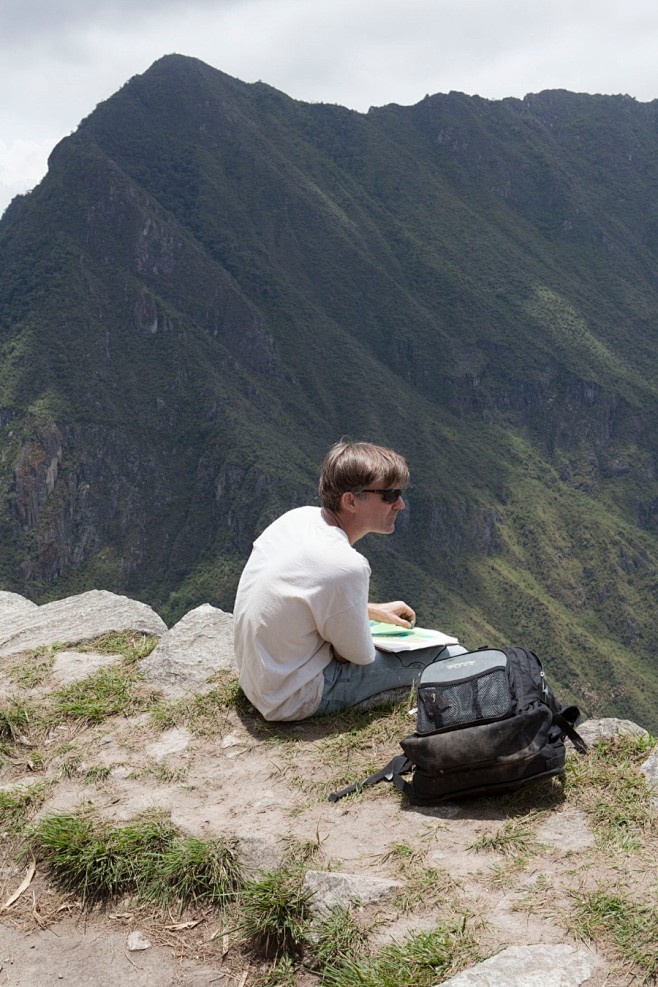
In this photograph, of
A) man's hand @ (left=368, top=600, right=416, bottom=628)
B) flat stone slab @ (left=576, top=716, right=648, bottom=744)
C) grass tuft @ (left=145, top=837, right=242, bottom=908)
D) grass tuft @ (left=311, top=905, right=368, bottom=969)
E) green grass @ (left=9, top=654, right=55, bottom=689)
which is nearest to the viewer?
grass tuft @ (left=311, top=905, right=368, bottom=969)

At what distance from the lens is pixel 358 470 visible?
15.6ft

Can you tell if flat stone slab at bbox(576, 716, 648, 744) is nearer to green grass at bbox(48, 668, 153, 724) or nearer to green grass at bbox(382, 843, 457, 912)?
green grass at bbox(382, 843, 457, 912)

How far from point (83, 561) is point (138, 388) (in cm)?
3233

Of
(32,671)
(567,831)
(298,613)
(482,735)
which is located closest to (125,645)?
(32,671)

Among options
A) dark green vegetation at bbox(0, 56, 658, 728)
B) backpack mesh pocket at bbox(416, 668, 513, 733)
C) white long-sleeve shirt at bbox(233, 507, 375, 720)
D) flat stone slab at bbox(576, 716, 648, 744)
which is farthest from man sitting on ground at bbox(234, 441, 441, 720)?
dark green vegetation at bbox(0, 56, 658, 728)

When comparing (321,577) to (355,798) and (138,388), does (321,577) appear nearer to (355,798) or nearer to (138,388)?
(355,798)

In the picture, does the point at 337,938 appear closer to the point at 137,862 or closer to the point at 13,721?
the point at 137,862

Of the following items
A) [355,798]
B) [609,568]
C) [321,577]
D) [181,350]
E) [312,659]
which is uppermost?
[181,350]

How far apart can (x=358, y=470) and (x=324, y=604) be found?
0.78m

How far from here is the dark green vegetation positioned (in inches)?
4801

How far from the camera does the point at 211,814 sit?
13.3 ft

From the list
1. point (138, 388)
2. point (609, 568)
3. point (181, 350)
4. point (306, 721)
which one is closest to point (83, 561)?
point (138, 388)

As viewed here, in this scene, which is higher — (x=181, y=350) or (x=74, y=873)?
(x=181, y=350)

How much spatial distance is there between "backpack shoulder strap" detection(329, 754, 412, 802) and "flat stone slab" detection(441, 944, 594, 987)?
4.43 ft
